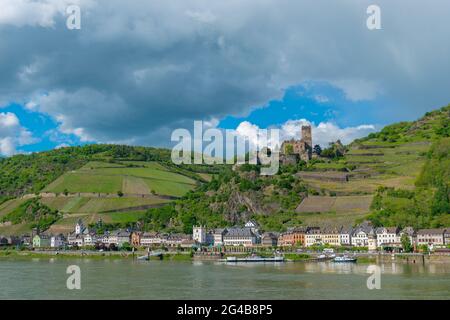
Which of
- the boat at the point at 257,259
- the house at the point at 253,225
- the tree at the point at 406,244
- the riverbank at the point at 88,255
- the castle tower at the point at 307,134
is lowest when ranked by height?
the boat at the point at 257,259

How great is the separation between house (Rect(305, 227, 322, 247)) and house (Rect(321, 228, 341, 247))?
0.71 m

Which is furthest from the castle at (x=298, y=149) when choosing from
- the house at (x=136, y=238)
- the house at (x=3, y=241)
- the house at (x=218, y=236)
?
the house at (x=3, y=241)

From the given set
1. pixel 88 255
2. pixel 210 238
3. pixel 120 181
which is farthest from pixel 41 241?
pixel 210 238

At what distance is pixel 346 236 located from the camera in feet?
353

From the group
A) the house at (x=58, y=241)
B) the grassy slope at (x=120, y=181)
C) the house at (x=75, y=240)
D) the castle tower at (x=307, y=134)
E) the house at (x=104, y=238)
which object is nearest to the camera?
the house at (x=104, y=238)

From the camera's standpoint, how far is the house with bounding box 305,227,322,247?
10938 cm

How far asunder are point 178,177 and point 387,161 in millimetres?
70891

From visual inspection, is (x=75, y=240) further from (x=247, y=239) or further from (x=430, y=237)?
(x=430, y=237)

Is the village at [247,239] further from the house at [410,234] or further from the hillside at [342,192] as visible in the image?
the hillside at [342,192]

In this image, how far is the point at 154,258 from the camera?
102 metres

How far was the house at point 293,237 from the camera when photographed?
363 ft

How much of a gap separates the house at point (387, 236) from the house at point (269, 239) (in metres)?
18.5

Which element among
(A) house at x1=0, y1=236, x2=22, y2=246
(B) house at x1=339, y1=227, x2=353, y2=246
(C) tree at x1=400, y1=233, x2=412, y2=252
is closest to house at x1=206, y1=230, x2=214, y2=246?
(B) house at x1=339, y1=227, x2=353, y2=246

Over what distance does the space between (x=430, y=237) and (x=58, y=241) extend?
77.4 metres
